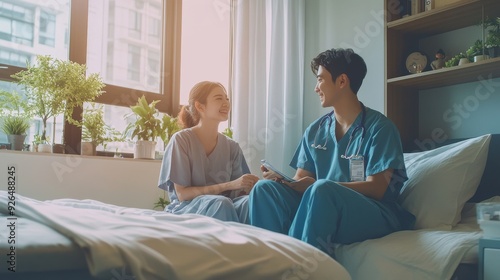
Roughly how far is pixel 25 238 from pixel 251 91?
252 centimetres

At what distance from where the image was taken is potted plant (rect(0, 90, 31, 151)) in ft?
7.53

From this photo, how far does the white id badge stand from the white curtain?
4.56 ft

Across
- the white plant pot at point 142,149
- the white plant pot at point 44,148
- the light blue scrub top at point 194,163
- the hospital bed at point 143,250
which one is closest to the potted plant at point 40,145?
the white plant pot at point 44,148

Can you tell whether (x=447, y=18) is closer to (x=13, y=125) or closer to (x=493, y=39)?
(x=493, y=39)

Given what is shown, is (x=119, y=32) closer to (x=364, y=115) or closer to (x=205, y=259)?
(x=364, y=115)

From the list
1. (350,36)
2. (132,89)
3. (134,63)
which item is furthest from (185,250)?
(350,36)

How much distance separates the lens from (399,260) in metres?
1.37

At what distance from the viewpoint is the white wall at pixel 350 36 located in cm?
291

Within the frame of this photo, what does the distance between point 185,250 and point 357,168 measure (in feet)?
3.61

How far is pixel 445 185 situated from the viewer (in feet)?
5.65

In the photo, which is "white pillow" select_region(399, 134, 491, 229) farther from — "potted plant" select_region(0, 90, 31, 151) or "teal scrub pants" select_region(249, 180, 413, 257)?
"potted plant" select_region(0, 90, 31, 151)

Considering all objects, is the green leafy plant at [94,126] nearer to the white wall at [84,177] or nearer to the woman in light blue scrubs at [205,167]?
the white wall at [84,177]

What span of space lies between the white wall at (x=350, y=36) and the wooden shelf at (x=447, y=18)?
391 millimetres

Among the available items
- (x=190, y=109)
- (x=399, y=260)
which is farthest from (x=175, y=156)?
(x=399, y=260)
